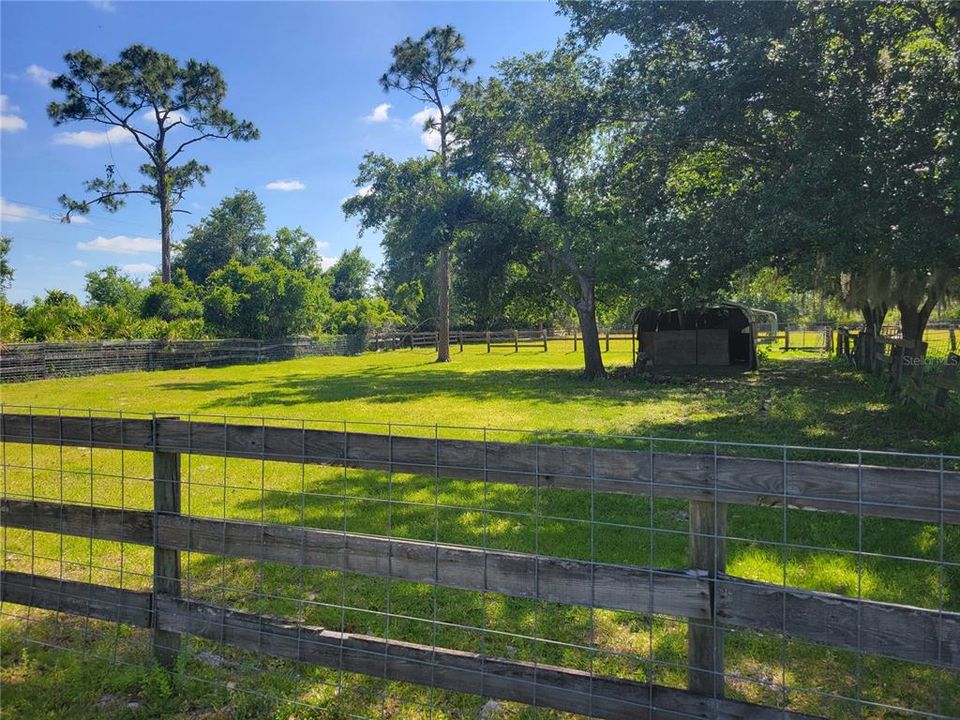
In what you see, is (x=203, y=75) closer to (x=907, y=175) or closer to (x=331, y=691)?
(x=907, y=175)

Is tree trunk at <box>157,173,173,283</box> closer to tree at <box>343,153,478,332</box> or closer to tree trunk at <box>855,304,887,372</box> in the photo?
tree at <box>343,153,478,332</box>

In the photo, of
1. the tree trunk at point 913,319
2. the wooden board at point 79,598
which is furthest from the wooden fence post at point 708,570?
the tree trunk at point 913,319

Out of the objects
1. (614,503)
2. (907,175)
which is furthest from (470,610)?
(907,175)

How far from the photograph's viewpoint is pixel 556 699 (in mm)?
2713

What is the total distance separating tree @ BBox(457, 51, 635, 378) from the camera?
18859 mm

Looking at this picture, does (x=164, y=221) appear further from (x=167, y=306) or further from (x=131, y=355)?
(x=131, y=355)

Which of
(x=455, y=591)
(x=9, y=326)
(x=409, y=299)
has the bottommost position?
(x=455, y=591)

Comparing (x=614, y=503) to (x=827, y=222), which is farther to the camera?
(x=827, y=222)

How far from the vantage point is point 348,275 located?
2916 inches

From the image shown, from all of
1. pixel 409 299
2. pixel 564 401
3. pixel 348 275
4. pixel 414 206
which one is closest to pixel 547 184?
A: pixel 414 206

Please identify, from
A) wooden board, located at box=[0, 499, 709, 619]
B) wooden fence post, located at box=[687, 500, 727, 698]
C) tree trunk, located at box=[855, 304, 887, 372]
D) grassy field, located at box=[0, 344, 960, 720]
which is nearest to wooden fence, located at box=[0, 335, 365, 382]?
grassy field, located at box=[0, 344, 960, 720]

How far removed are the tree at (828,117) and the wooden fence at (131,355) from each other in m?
23.8

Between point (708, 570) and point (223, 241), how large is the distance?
7283cm

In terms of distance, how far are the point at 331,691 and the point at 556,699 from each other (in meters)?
1.41
